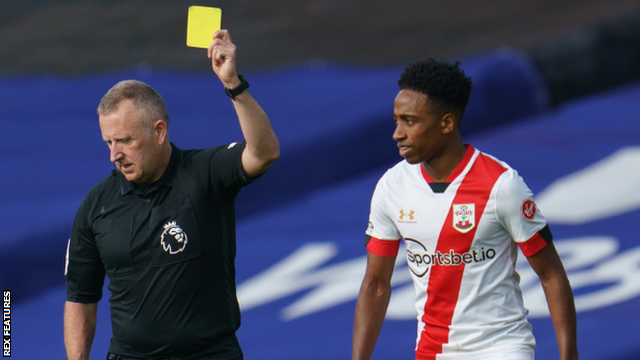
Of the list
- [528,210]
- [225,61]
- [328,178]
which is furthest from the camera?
[328,178]

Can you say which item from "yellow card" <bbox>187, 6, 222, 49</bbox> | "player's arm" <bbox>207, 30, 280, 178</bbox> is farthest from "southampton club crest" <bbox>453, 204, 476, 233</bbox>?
"yellow card" <bbox>187, 6, 222, 49</bbox>

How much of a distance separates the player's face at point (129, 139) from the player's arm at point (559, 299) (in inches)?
50.1

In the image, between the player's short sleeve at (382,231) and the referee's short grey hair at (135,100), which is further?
the player's short sleeve at (382,231)

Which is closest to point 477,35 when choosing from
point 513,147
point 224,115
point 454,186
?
point 513,147

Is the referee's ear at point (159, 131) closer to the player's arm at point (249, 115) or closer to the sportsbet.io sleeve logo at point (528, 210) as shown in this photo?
the player's arm at point (249, 115)

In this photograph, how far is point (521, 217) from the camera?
257cm

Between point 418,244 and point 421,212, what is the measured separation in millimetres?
108

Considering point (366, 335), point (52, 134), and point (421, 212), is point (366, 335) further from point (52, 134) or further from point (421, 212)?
point (52, 134)

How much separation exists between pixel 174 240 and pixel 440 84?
3.31 ft

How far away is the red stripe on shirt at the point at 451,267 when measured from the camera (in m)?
2.64

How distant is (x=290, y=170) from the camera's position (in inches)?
262

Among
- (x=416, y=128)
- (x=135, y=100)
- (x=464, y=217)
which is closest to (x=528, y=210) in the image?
(x=464, y=217)

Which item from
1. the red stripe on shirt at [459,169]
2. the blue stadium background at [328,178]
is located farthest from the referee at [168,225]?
the blue stadium background at [328,178]

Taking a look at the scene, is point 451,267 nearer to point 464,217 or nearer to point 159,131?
point 464,217
